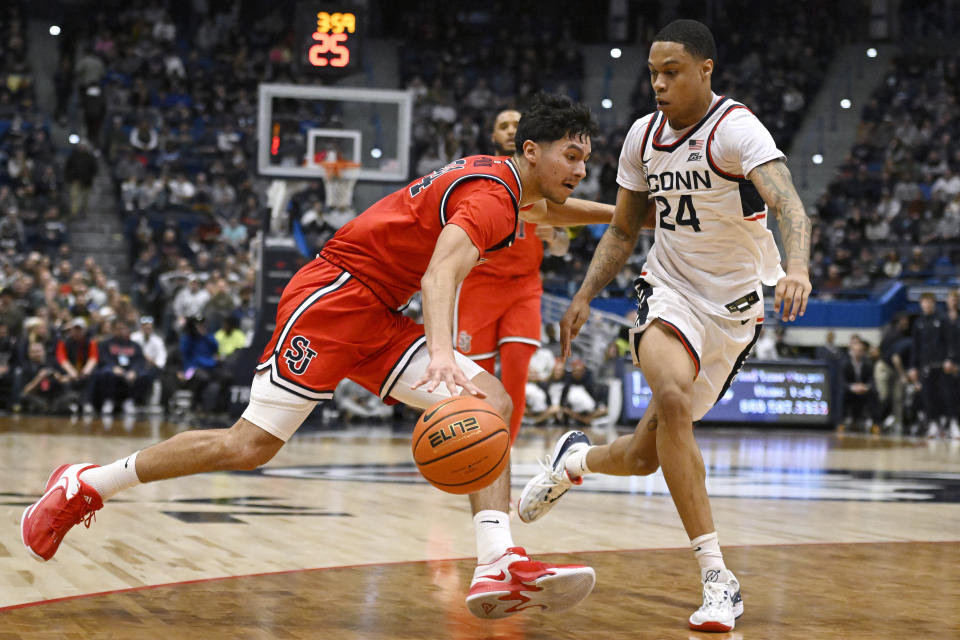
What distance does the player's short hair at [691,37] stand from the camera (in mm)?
4656

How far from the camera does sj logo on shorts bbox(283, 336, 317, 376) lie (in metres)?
4.38

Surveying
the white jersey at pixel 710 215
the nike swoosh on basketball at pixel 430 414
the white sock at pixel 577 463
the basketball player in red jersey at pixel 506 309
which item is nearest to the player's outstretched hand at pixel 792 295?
the white jersey at pixel 710 215

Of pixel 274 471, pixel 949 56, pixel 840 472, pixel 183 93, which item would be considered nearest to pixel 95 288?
pixel 183 93

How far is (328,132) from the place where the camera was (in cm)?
1484

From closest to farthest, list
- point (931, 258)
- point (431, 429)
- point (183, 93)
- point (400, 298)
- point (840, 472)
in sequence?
1. point (431, 429)
2. point (400, 298)
3. point (840, 472)
4. point (931, 258)
5. point (183, 93)

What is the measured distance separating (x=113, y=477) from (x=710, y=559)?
7.10 ft

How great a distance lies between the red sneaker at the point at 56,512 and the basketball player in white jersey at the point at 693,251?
1.99 metres

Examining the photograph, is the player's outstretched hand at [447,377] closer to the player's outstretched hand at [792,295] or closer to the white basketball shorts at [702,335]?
the player's outstretched hand at [792,295]

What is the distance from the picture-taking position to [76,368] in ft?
50.9

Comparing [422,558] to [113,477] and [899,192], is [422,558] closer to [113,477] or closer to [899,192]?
[113,477]

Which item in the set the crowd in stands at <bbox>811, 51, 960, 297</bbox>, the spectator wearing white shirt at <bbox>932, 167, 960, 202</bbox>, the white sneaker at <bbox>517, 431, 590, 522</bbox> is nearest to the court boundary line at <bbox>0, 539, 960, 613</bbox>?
the white sneaker at <bbox>517, 431, 590, 522</bbox>

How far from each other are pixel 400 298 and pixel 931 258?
19192 millimetres

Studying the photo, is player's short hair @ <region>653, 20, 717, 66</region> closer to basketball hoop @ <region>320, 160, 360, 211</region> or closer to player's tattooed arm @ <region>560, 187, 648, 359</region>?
player's tattooed arm @ <region>560, 187, 648, 359</region>

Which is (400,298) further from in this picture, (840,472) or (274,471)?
(840,472)
